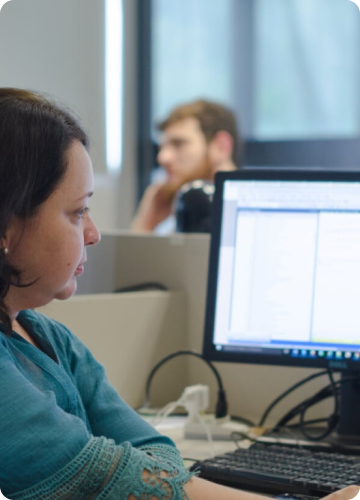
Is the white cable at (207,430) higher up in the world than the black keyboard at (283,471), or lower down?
lower down

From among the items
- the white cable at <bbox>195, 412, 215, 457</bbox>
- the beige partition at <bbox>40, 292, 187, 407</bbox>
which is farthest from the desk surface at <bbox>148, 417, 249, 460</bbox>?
the beige partition at <bbox>40, 292, 187, 407</bbox>

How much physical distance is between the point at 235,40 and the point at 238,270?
8.92ft

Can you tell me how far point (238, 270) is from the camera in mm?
1230

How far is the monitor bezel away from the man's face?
7.34 ft

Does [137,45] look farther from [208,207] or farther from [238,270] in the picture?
[238,270]

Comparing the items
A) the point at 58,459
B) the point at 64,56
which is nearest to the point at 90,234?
the point at 58,459

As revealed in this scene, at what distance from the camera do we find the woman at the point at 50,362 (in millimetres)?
750

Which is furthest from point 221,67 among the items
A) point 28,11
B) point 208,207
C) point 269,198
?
point 269,198

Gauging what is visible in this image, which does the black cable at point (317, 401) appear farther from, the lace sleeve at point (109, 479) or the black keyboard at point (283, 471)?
the lace sleeve at point (109, 479)

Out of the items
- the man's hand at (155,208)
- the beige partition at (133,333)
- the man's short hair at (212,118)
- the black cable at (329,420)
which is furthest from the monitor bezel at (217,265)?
the man's short hair at (212,118)

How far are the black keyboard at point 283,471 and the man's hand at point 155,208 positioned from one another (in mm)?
2415

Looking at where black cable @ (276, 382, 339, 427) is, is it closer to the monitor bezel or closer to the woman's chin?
the monitor bezel

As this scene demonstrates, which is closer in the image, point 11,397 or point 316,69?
point 11,397

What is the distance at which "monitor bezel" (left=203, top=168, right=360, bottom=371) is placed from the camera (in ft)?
3.89
